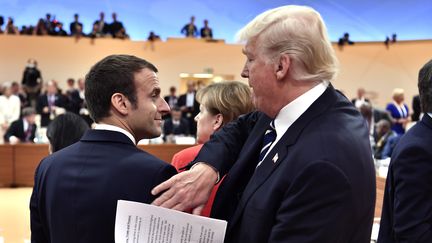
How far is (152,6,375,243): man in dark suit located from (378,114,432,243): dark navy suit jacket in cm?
55

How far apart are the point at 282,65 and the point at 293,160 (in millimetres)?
251

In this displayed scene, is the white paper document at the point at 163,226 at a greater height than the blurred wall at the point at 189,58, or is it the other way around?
the blurred wall at the point at 189,58

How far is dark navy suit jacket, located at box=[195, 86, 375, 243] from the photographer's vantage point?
117 cm

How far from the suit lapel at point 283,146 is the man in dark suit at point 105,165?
0.33 metres

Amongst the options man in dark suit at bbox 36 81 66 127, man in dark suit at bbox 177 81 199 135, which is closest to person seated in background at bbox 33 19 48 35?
man in dark suit at bbox 36 81 66 127

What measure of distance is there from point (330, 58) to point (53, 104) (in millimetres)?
11174

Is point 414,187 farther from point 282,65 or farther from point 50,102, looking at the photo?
point 50,102

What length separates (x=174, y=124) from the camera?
35.5 feet

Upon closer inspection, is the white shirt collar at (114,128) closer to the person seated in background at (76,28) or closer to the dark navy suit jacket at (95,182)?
the dark navy suit jacket at (95,182)

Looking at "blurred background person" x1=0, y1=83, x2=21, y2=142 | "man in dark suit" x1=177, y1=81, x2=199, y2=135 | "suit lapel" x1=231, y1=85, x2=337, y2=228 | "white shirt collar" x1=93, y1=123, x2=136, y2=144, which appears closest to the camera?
"suit lapel" x1=231, y1=85, x2=337, y2=228

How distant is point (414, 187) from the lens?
5.91 ft

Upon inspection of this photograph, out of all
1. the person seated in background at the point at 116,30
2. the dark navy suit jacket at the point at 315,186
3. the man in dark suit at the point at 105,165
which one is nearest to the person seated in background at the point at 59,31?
the person seated in background at the point at 116,30

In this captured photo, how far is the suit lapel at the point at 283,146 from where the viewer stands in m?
1.31

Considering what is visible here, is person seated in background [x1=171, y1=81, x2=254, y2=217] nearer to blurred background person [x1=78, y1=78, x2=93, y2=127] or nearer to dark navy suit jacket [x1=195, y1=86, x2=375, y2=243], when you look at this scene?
dark navy suit jacket [x1=195, y1=86, x2=375, y2=243]
